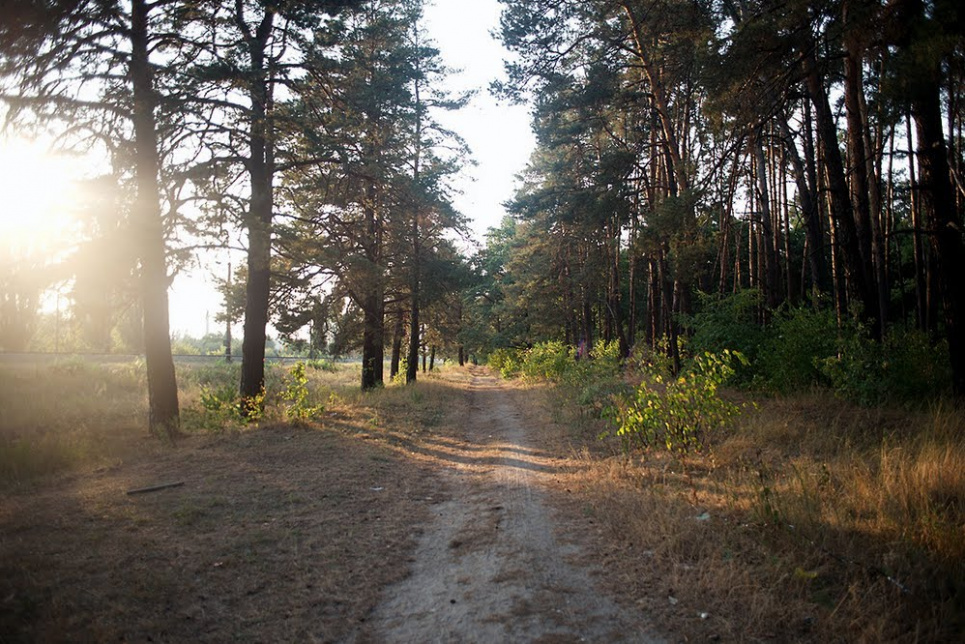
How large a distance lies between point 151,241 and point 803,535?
37.6ft

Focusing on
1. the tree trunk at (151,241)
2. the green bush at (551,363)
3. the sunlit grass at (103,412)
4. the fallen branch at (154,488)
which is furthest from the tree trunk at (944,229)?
the green bush at (551,363)

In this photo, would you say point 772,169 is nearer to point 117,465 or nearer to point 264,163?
point 264,163

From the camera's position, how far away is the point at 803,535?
403cm

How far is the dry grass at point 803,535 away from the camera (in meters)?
3.13

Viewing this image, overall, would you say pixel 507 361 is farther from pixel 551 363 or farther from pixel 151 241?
pixel 151 241

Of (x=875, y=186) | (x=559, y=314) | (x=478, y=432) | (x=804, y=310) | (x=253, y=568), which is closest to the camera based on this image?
(x=253, y=568)

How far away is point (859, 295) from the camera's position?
895 centimetres

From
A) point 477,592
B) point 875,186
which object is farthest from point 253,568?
point 875,186

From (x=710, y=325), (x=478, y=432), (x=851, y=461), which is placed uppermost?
(x=710, y=325)

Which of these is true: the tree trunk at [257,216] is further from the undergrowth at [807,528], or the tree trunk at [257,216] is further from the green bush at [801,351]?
the green bush at [801,351]

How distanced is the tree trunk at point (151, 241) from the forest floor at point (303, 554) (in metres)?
2.18

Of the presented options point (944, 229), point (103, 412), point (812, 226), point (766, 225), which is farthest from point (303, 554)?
point (766, 225)

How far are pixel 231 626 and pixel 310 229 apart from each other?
37.3 feet

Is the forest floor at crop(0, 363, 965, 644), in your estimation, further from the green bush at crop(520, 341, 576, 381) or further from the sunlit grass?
the green bush at crop(520, 341, 576, 381)
